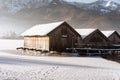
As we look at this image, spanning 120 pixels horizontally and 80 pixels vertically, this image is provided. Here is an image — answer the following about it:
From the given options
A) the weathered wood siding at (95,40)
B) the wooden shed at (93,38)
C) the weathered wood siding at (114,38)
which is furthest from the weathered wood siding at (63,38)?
the weathered wood siding at (114,38)

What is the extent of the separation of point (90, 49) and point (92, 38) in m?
4.59

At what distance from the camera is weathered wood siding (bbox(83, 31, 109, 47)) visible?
5269cm

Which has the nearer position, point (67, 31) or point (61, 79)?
point (61, 79)

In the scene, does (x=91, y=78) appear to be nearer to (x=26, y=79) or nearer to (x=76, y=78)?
(x=76, y=78)

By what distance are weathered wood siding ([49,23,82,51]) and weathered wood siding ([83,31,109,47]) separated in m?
3.06

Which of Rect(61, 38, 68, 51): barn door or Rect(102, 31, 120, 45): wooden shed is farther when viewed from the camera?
Rect(102, 31, 120, 45): wooden shed

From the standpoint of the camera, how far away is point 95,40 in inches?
2103

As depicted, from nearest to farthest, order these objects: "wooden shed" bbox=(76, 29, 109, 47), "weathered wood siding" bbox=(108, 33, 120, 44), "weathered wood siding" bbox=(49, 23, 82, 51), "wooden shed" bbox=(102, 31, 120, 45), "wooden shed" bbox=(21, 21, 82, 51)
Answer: "wooden shed" bbox=(21, 21, 82, 51)
"weathered wood siding" bbox=(49, 23, 82, 51)
"wooden shed" bbox=(76, 29, 109, 47)
"wooden shed" bbox=(102, 31, 120, 45)
"weathered wood siding" bbox=(108, 33, 120, 44)

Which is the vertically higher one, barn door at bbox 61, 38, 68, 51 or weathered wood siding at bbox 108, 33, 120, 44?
weathered wood siding at bbox 108, 33, 120, 44

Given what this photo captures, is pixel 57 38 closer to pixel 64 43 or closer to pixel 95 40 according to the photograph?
pixel 64 43

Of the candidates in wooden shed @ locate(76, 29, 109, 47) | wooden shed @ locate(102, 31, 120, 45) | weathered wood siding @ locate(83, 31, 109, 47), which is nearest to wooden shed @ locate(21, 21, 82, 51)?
wooden shed @ locate(76, 29, 109, 47)

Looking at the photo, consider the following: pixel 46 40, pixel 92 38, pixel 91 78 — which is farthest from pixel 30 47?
pixel 91 78

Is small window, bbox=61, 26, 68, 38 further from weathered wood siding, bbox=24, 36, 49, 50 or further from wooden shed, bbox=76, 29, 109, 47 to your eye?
wooden shed, bbox=76, 29, 109, 47

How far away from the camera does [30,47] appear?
5506cm
